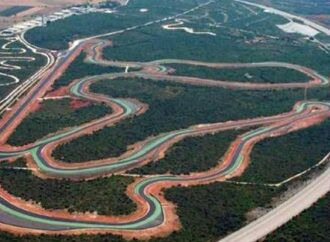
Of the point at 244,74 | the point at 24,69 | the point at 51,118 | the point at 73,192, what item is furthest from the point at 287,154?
the point at 24,69

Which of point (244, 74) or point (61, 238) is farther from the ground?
point (61, 238)

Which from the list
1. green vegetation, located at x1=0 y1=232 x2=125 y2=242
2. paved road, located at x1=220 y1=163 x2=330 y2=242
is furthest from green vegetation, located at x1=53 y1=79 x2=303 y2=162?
paved road, located at x1=220 y1=163 x2=330 y2=242

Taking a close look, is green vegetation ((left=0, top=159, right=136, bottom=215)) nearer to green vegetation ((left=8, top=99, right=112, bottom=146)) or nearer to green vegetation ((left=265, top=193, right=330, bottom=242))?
green vegetation ((left=8, top=99, right=112, bottom=146))

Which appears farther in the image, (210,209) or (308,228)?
(210,209)

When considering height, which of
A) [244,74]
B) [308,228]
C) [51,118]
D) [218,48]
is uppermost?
[308,228]

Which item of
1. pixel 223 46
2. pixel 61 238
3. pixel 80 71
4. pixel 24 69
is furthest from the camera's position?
pixel 223 46

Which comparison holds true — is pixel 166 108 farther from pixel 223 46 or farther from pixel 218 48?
pixel 223 46
